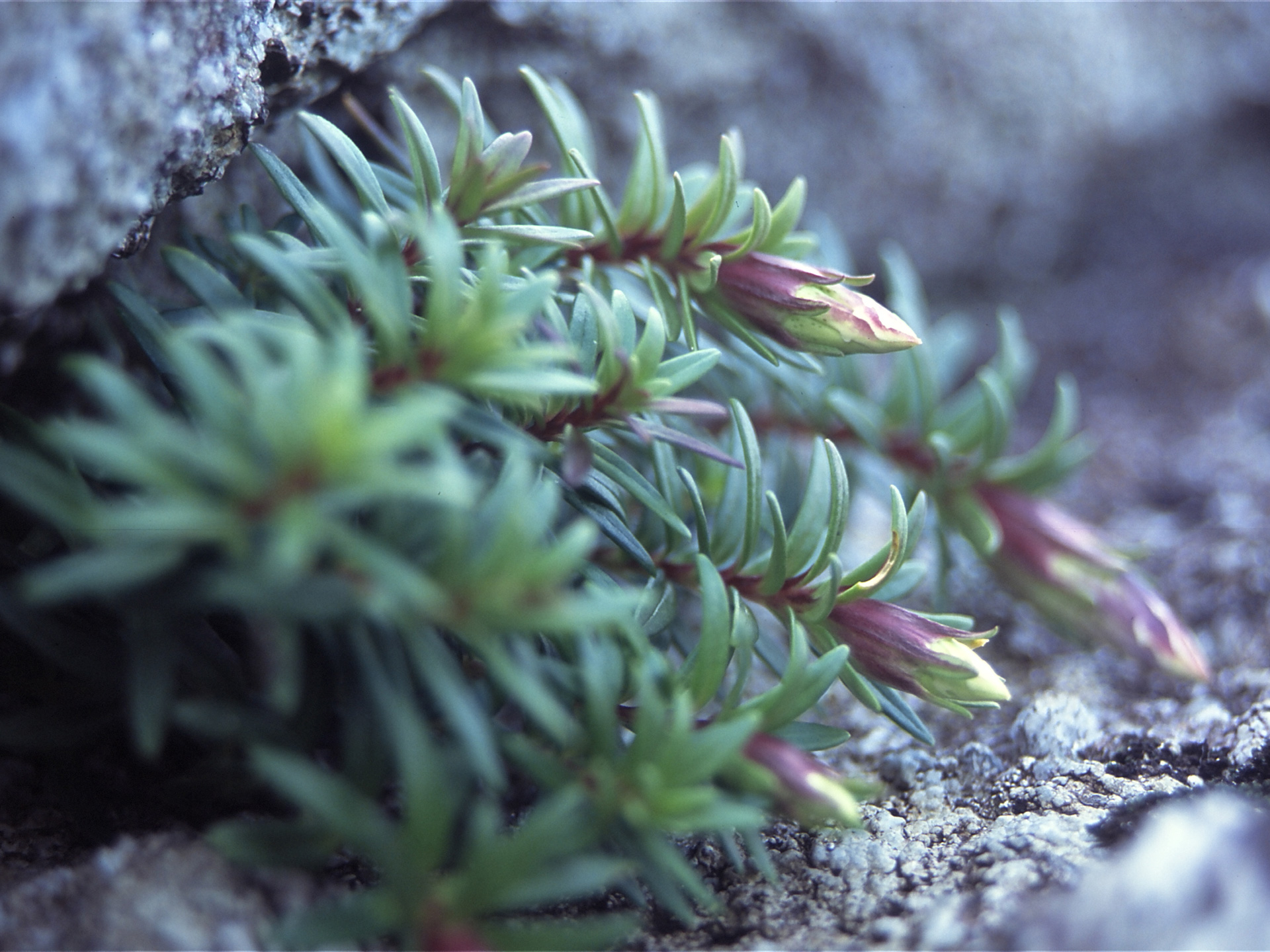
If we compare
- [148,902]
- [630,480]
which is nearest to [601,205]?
[630,480]

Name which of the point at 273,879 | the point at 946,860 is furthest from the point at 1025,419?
the point at 273,879

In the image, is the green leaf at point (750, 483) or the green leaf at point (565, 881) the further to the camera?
the green leaf at point (750, 483)

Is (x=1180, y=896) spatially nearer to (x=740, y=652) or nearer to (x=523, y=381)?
(x=740, y=652)

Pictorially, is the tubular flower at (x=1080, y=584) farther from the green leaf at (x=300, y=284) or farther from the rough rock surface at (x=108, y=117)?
the rough rock surface at (x=108, y=117)

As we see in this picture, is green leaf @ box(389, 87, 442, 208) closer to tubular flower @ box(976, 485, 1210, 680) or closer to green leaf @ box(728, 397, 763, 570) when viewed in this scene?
green leaf @ box(728, 397, 763, 570)

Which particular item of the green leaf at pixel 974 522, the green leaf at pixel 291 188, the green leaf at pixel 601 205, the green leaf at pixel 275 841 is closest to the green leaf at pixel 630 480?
the green leaf at pixel 601 205

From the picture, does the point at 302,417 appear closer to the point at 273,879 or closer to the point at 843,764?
the point at 273,879
